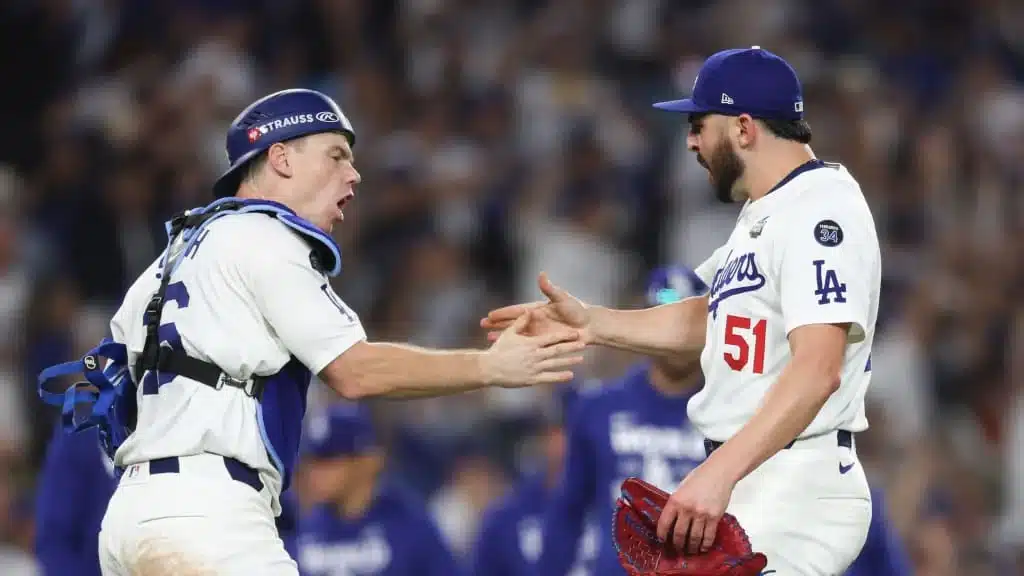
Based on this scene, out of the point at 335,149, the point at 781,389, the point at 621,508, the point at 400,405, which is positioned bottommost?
the point at 400,405

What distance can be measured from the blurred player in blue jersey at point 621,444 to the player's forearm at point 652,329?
93 centimetres

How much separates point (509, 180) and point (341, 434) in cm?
453

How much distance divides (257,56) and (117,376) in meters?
6.85

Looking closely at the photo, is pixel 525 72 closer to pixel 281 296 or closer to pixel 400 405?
pixel 400 405

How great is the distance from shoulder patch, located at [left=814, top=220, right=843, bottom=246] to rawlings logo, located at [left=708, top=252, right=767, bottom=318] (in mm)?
239

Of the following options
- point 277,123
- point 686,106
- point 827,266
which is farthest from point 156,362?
point 827,266

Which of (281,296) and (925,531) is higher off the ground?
(281,296)

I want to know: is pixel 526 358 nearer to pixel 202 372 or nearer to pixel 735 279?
pixel 735 279

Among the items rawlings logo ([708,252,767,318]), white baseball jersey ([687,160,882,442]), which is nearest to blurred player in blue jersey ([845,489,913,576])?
white baseball jersey ([687,160,882,442])

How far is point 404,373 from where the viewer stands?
490cm

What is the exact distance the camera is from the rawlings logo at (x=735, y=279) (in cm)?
486

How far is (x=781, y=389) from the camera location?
14.5 ft

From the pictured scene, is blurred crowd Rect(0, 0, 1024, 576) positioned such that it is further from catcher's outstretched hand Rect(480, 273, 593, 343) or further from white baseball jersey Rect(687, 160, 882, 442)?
white baseball jersey Rect(687, 160, 882, 442)

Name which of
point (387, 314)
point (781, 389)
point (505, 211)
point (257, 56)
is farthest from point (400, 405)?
point (781, 389)
